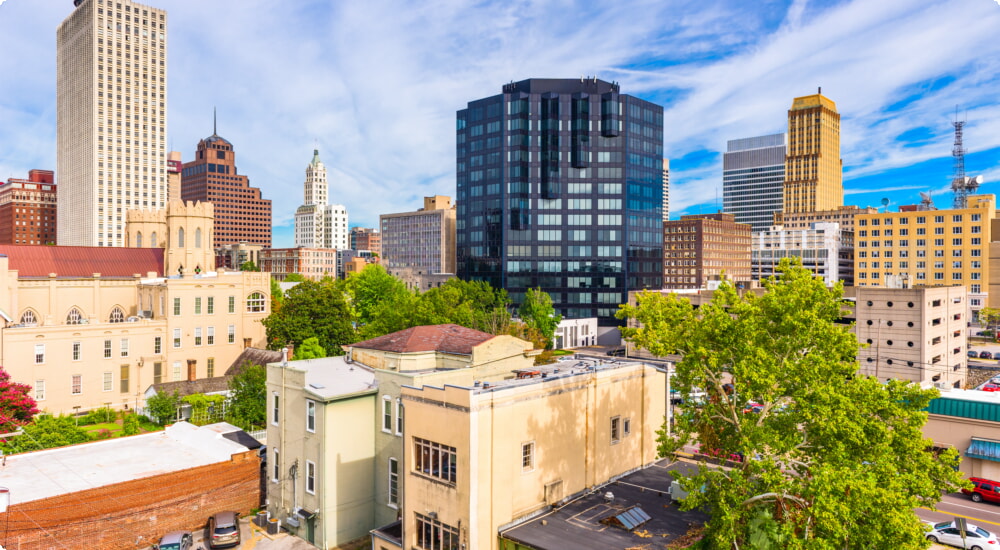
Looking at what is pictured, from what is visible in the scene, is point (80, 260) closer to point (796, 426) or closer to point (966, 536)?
point (796, 426)

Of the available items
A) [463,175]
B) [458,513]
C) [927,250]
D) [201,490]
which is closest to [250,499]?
[201,490]

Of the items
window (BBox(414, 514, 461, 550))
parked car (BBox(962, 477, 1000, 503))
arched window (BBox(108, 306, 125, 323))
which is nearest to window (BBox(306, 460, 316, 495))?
window (BBox(414, 514, 461, 550))

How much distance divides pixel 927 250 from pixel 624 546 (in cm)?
15292

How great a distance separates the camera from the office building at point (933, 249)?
141000 millimetres

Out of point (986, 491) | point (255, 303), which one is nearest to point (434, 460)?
point (986, 491)

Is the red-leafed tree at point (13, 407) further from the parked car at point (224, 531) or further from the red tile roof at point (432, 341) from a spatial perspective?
the red tile roof at point (432, 341)

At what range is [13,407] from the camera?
155 feet

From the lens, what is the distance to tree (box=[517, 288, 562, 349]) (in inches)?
4105

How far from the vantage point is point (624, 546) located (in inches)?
1025

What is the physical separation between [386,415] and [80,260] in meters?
72.8

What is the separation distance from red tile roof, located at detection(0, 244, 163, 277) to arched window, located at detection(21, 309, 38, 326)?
872 centimetres

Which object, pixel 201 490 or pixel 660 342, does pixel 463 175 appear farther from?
pixel 660 342

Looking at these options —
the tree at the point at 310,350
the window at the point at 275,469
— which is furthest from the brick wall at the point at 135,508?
the tree at the point at 310,350

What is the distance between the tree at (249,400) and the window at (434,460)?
26.5 metres
